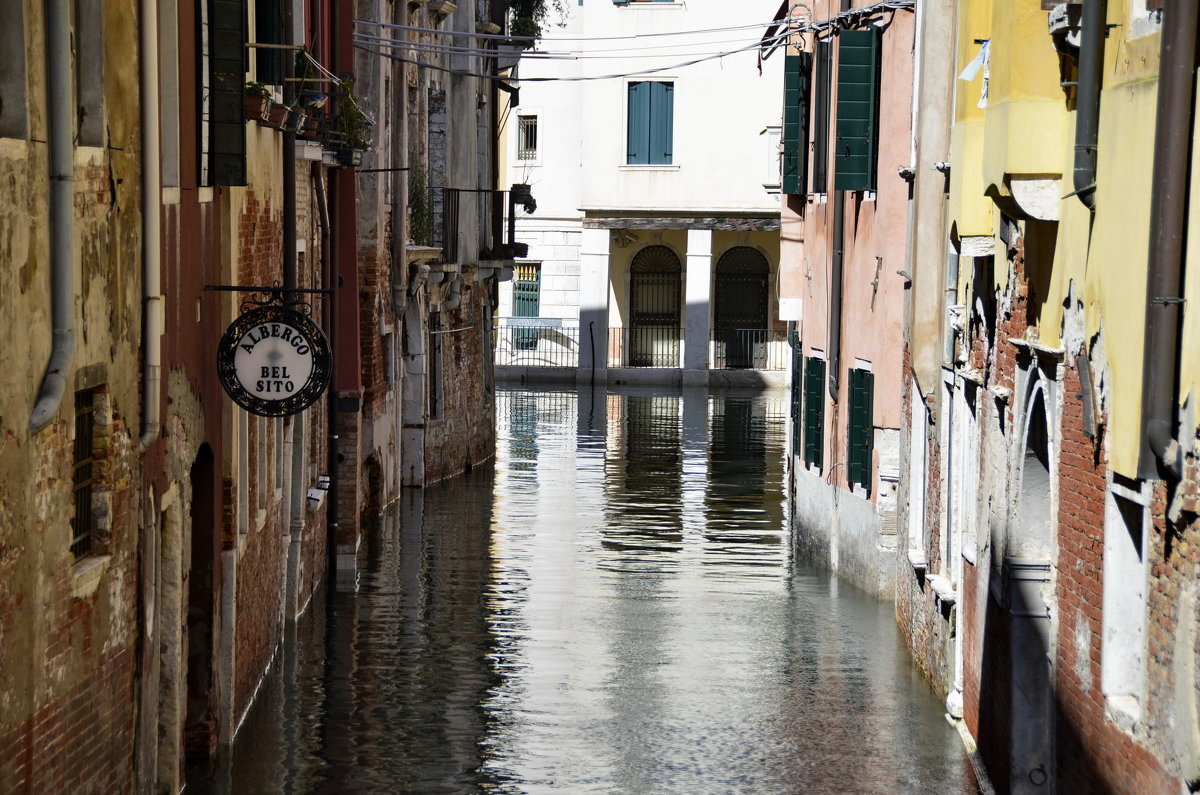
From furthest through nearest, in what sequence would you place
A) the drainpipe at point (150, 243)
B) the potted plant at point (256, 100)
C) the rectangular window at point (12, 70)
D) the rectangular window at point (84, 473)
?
the potted plant at point (256, 100)
the drainpipe at point (150, 243)
the rectangular window at point (84, 473)
the rectangular window at point (12, 70)

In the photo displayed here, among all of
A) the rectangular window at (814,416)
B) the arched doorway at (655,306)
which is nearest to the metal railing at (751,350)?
the arched doorway at (655,306)

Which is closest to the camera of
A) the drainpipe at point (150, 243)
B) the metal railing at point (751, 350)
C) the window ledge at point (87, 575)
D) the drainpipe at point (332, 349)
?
the window ledge at point (87, 575)

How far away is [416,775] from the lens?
40.1 feet

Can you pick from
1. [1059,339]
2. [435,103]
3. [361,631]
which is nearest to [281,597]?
[361,631]

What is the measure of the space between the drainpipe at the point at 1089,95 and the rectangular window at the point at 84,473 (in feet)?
15.5

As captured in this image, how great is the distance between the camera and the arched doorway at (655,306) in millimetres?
46938

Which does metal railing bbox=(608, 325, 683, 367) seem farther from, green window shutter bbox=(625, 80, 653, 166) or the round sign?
the round sign

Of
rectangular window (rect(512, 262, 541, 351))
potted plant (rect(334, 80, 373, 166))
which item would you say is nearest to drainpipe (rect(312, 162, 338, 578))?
potted plant (rect(334, 80, 373, 166))

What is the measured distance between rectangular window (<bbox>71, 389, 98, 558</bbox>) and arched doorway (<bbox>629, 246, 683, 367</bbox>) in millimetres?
38164

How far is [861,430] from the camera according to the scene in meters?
18.8

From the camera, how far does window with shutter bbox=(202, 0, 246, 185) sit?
11531mm

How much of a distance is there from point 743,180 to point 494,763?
3201 cm

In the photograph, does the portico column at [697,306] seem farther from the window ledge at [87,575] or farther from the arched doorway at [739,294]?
the window ledge at [87,575]

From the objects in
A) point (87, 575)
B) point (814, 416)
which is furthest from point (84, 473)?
point (814, 416)
